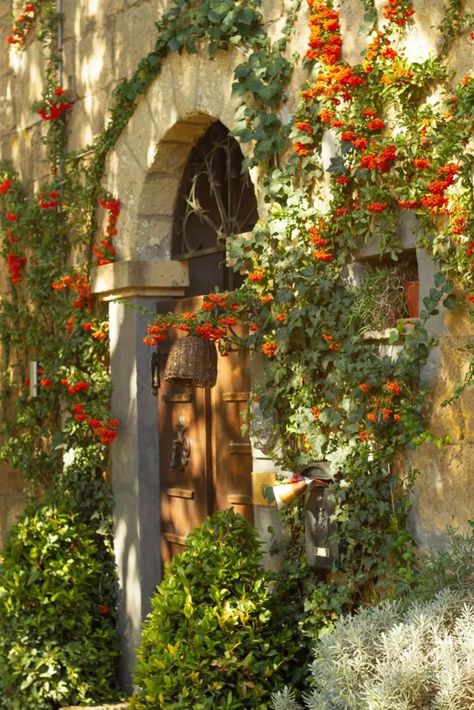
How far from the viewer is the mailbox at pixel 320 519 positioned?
5.40 meters

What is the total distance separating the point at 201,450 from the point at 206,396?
294 millimetres

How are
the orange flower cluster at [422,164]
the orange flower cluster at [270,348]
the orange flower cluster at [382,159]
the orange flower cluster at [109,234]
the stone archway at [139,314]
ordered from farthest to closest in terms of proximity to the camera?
1. the orange flower cluster at [109,234]
2. the stone archway at [139,314]
3. the orange flower cluster at [270,348]
4. the orange flower cluster at [382,159]
5. the orange flower cluster at [422,164]

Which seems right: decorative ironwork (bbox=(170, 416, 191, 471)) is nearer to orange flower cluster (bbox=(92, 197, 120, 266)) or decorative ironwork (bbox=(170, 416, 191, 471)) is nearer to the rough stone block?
orange flower cluster (bbox=(92, 197, 120, 266))

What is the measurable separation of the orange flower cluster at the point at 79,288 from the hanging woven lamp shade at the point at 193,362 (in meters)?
1.56

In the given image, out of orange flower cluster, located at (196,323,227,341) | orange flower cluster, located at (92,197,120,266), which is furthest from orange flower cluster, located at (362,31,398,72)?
orange flower cluster, located at (92,197,120,266)

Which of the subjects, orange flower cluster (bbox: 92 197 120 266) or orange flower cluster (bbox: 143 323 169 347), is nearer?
orange flower cluster (bbox: 143 323 169 347)

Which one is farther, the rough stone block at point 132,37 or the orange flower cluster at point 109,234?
the orange flower cluster at point 109,234

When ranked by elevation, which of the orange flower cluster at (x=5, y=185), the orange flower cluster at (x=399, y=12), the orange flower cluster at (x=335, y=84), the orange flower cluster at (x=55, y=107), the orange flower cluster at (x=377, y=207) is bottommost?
the orange flower cluster at (x=377, y=207)

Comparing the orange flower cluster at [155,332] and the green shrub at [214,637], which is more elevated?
the orange flower cluster at [155,332]

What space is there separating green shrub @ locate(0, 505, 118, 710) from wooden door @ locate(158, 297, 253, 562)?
517 mm

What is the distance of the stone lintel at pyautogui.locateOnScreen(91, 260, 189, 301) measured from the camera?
7.02 metres

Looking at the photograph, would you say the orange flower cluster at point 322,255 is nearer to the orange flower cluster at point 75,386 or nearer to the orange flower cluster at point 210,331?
the orange flower cluster at point 210,331

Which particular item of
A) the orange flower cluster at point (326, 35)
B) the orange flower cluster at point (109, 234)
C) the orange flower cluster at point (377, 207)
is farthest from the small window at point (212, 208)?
the orange flower cluster at point (377, 207)

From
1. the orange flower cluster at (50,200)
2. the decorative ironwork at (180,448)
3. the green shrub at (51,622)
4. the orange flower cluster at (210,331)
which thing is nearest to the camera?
the orange flower cluster at (210,331)
